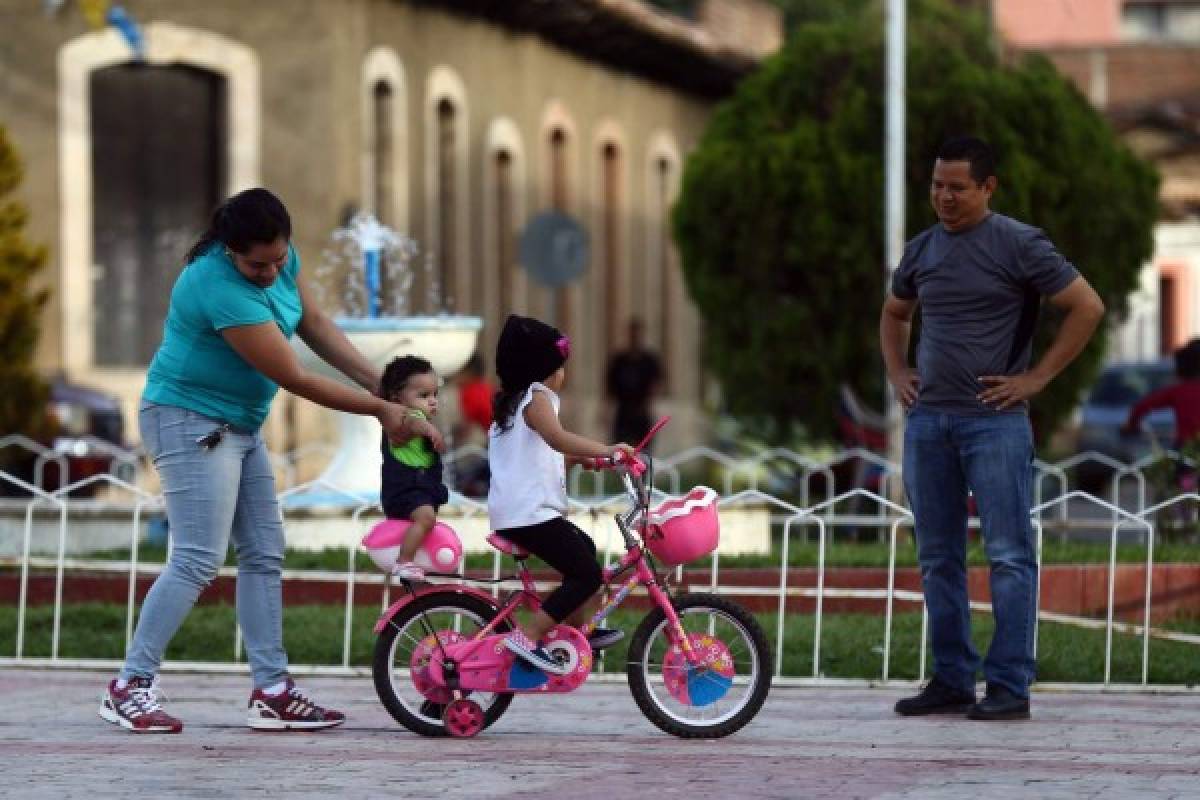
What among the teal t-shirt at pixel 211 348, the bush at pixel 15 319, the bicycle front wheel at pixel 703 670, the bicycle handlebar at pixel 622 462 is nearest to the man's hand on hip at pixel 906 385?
the bicycle front wheel at pixel 703 670

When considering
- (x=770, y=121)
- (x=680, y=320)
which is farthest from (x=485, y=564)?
(x=680, y=320)

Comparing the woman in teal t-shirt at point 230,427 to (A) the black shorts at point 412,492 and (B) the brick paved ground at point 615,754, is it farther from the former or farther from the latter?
(A) the black shorts at point 412,492

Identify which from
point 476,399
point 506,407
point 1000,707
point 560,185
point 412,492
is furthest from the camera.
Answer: point 560,185

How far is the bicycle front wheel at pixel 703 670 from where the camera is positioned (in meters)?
9.77

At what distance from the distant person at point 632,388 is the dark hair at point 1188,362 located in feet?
43.6

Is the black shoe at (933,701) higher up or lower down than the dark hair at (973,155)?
lower down

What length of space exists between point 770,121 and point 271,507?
39.7ft

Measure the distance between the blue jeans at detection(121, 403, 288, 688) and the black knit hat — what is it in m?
0.84

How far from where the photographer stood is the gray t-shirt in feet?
33.8

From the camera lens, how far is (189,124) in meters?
26.7

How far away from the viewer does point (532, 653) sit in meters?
9.80

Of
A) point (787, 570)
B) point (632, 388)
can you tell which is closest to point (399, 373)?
point (787, 570)

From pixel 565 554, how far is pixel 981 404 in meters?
1.46

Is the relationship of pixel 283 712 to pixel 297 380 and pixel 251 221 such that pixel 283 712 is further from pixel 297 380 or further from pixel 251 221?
pixel 251 221
